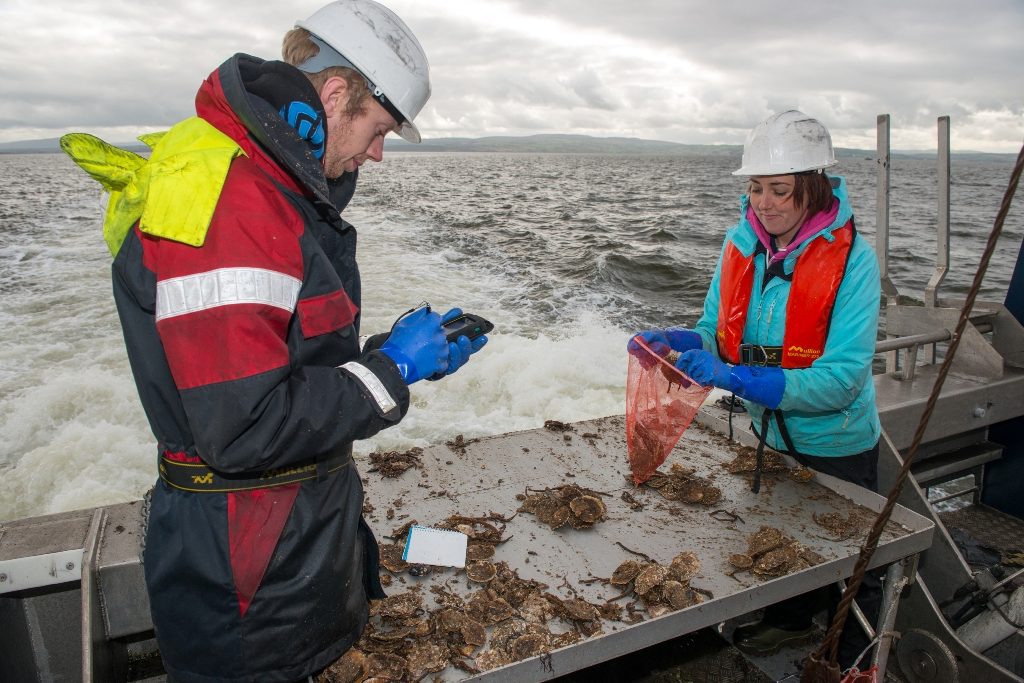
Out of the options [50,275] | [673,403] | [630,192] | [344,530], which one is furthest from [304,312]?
[630,192]

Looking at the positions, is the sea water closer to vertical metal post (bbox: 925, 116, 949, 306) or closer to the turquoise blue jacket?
the turquoise blue jacket

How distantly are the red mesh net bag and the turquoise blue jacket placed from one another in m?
0.34

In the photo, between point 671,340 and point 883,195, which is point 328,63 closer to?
point 671,340

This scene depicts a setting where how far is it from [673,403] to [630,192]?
35.7 metres

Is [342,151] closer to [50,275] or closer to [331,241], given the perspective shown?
[331,241]

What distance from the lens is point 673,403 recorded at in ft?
8.18

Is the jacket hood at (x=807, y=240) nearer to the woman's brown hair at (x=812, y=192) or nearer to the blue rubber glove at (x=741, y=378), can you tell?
the woman's brown hair at (x=812, y=192)

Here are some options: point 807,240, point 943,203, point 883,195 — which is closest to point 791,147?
point 807,240

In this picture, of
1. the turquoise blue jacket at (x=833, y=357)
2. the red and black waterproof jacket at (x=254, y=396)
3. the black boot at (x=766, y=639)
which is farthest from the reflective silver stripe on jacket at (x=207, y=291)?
the black boot at (x=766, y=639)

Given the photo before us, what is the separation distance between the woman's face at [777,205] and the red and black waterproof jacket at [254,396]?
1654mm

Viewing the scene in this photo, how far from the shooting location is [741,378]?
7.86 feet

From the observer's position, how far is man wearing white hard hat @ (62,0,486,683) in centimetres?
118

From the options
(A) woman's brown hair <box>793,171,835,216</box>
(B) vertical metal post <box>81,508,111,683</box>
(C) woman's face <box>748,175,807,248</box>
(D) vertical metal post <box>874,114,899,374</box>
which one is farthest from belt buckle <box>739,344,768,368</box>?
(B) vertical metal post <box>81,508,111,683</box>

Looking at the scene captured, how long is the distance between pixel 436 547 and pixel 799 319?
152cm
